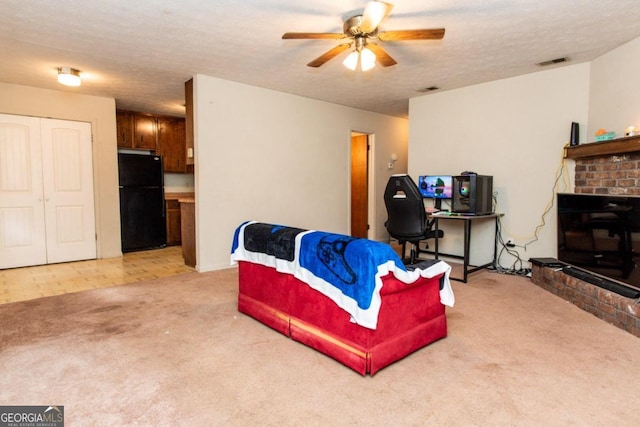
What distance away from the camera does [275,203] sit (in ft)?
16.6

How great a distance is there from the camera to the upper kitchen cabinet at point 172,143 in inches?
249

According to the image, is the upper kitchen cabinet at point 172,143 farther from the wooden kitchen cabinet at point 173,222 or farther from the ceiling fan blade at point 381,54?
the ceiling fan blade at point 381,54

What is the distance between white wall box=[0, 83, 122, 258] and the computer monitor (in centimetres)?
462

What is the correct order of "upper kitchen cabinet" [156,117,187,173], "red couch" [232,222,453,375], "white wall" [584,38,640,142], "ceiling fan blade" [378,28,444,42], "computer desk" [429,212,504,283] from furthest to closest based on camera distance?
1. "upper kitchen cabinet" [156,117,187,173]
2. "computer desk" [429,212,504,283]
3. "white wall" [584,38,640,142]
4. "ceiling fan blade" [378,28,444,42]
5. "red couch" [232,222,453,375]

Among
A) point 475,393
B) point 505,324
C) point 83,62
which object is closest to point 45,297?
point 83,62

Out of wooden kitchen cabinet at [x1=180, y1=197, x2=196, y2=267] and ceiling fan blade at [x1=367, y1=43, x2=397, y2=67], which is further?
wooden kitchen cabinet at [x1=180, y1=197, x2=196, y2=267]

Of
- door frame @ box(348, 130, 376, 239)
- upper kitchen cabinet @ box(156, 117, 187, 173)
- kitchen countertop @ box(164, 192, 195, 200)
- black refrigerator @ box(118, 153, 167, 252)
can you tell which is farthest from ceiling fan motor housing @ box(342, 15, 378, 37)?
kitchen countertop @ box(164, 192, 195, 200)

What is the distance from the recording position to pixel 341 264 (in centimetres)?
207

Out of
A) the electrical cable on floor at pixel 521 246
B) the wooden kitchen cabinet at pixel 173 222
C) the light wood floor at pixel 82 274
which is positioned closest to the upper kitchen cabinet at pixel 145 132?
the wooden kitchen cabinet at pixel 173 222

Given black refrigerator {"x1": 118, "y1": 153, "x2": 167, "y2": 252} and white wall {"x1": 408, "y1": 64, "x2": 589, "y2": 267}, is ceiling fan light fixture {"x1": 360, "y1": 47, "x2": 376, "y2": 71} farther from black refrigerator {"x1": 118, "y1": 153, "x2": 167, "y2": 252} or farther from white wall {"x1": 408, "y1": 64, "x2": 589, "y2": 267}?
black refrigerator {"x1": 118, "y1": 153, "x2": 167, "y2": 252}

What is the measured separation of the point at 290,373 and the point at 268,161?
337cm

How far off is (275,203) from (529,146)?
3.36 metres

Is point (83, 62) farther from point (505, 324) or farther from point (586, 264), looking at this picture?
point (586, 264)

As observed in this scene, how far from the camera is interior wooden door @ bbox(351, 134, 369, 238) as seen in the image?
6.50 meters
